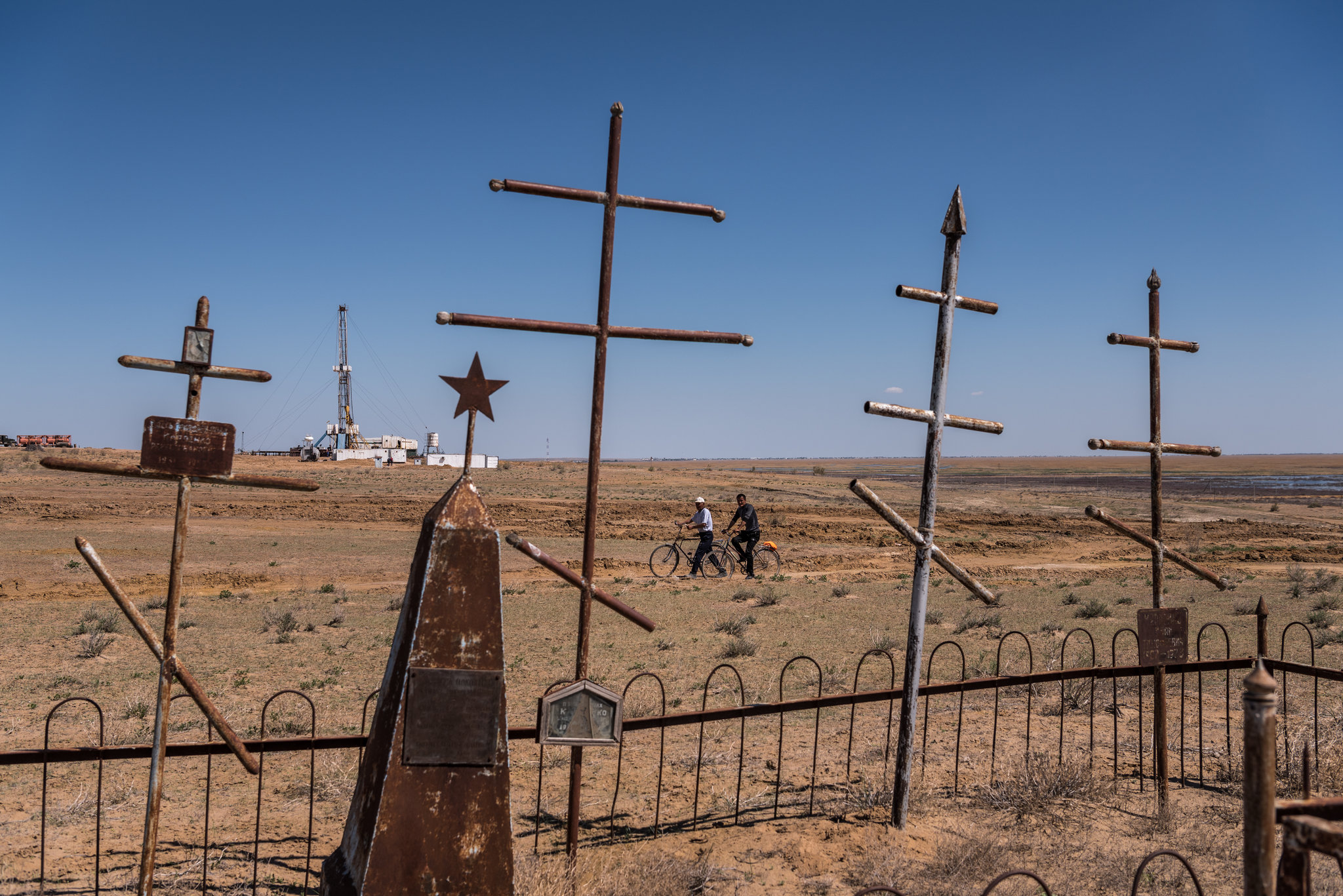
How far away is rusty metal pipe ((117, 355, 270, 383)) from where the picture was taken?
11.7ft

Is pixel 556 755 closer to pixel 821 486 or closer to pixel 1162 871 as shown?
pixel 1162 871

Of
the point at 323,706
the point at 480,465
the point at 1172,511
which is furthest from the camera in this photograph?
the point at 480,465

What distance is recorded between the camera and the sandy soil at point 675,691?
489cm

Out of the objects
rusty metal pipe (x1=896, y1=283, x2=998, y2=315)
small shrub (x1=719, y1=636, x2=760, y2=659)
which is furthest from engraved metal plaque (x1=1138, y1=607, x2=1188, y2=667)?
small shrub (x1=719, y1=636, x2=760, y2=659)

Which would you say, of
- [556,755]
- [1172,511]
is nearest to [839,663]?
[556,755]

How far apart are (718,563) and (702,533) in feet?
3.40

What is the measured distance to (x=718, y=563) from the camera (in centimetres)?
1848

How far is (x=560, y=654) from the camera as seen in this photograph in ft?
34.8

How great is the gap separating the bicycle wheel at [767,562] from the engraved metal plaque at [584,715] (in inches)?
596

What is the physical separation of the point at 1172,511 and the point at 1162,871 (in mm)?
39849

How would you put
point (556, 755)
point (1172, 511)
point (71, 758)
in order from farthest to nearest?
point (1172, 511), point (556, 755), point (71, 758)

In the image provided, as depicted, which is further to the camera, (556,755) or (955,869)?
(556,755)

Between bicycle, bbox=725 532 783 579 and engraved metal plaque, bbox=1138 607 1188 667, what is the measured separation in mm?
12820

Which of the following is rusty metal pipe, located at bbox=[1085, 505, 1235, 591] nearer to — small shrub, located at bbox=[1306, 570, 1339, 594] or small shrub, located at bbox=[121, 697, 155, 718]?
small shrub, located at bbox=[121, 697, 155, 718]
